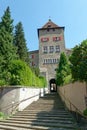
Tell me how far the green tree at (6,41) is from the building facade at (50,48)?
19.6 meters

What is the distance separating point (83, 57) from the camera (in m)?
8.84

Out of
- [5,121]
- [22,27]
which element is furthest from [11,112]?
[22,27]

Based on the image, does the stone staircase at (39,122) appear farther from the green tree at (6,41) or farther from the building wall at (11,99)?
the green tree at (6,41)

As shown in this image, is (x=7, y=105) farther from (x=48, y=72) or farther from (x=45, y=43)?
(x=45, y=43)

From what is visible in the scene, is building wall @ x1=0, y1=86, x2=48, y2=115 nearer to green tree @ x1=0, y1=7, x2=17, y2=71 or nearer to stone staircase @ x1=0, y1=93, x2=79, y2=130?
stone staircase @ x1=0, y1=93, x2=79, y2=130

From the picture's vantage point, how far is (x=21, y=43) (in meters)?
34.3

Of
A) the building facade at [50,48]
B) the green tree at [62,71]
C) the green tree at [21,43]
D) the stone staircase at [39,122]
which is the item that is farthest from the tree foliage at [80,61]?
the building facade at [50,48]

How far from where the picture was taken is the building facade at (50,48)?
1761 inches

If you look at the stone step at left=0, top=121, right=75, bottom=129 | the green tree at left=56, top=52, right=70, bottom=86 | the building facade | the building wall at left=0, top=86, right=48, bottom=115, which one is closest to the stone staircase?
the stone step at left=0, top=121, right=75, bottom=129

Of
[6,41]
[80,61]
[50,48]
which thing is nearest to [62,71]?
[6,41]

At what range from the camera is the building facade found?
44719mm

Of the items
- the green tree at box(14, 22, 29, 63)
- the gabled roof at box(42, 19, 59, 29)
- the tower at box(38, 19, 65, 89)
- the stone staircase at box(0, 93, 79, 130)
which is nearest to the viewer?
the stone staircase at box(0, 93, 79, 130)

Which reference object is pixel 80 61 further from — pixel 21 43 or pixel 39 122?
pixel 21 43

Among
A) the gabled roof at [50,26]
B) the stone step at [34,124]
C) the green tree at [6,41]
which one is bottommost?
the stone step at [34,124]
